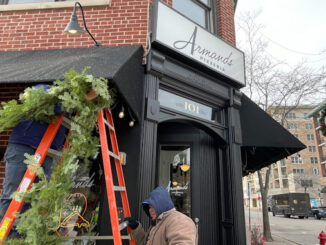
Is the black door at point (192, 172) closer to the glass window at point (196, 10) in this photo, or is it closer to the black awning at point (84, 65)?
the black awning at point (84, 65)

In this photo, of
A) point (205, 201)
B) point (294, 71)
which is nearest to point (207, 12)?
point (205, 201)

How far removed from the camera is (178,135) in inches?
195

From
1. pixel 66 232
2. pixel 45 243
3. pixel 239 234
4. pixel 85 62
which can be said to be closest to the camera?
pixel 45 243

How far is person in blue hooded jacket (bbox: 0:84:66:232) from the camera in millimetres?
1884

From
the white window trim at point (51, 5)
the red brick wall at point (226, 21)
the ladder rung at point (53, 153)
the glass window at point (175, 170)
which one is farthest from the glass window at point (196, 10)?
the ladder rung at point (53, 153)

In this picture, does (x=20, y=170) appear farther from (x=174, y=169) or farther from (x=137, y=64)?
(x=174, y=169)

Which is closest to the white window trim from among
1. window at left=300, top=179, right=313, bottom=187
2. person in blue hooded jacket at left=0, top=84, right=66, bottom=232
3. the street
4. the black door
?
the black door

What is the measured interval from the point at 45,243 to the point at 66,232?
1.33 meters

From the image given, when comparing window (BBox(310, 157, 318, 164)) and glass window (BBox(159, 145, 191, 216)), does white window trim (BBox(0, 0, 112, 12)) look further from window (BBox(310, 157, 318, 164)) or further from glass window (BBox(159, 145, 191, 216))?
window (BBox(310, 157, 318, 164))

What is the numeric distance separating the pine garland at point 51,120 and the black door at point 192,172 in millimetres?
2921

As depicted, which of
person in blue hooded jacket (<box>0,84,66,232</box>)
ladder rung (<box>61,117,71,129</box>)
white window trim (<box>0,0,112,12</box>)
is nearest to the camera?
person in blue hooded jacket (<box>0,84,66,232</box>)

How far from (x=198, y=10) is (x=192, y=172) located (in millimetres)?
3925

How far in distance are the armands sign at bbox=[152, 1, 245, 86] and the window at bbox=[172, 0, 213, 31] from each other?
99 cm

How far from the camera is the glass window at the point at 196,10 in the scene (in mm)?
5309
